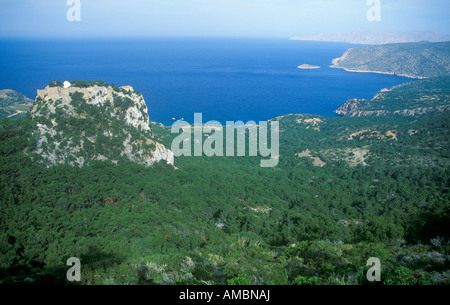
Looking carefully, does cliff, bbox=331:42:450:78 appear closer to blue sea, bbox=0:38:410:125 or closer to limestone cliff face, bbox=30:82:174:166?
blue sea, bbox=0:38:410:125

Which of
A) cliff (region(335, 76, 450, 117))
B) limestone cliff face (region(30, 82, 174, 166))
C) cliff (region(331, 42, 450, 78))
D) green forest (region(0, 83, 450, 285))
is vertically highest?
cliff (region(331, 42, 450, 78))

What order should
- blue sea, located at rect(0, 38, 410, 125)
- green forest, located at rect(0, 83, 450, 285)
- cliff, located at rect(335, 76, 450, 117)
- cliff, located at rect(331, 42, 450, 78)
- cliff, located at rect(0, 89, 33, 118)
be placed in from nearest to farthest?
green forest, located at rect(0, 83, 450, 285) → cliff, located at rect(0, 89, 33, 118) → cliff, located at rect(335, 76, 450, 117) → blue sea, located at rect(0, 38, 410, 125) → cliff, located at rect(331, 42, 450, 78)

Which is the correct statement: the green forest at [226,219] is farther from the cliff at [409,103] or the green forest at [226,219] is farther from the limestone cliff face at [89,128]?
the cliff at [409,103]

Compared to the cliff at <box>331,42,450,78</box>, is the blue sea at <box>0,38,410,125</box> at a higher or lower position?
lower

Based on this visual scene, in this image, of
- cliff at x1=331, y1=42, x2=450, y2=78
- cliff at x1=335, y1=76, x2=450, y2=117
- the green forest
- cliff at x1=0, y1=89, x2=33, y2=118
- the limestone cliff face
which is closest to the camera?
the green forest

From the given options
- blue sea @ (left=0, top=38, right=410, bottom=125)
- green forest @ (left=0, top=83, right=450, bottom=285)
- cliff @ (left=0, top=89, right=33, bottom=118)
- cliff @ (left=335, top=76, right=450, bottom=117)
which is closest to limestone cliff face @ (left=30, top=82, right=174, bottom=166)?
green forest @ (left=0, top=83, right=450, bottom=285)

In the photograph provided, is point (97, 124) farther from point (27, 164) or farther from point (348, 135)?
point (348, 135)

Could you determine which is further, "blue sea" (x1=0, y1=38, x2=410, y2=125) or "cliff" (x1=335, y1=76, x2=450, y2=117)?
"blue sea" (x1=0, y1=38, x2=410, y2=125)
